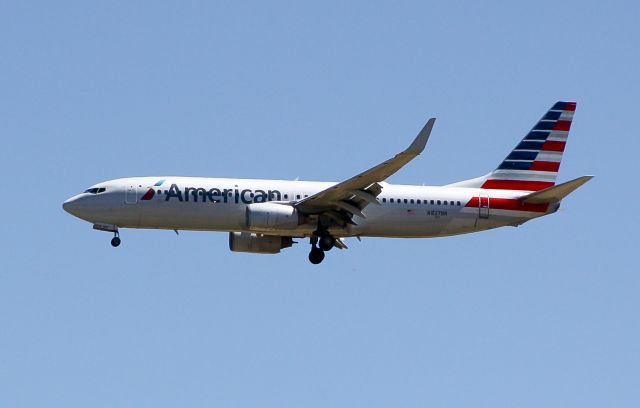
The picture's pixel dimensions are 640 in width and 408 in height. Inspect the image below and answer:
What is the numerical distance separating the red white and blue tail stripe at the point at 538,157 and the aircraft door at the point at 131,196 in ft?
49.6

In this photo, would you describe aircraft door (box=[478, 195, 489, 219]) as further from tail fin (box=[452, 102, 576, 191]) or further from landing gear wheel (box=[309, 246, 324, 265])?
landing gear wheel (box=[309, 246, 324, 265])

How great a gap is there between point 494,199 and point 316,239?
7646 millimetres

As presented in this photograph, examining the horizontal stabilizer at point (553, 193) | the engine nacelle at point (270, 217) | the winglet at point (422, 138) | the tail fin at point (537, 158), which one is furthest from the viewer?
the tail fin at point (537, 158)

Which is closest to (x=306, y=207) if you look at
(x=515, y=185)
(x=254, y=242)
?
(x=254, y=242)

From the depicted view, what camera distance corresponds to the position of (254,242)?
5772 cm

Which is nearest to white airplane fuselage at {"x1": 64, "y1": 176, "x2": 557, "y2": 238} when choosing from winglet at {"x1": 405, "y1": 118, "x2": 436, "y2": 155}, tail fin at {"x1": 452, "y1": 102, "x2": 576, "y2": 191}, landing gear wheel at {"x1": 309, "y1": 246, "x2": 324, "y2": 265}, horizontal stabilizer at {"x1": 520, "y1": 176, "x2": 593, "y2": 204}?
horizontal stabilizer at {"x1": 520, "y1": 176, "x2": 593, "y2": 204}

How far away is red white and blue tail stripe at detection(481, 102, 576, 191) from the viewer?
196 feet

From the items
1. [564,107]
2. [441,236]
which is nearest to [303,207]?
[441,236]

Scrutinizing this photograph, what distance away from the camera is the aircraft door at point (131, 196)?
54.5 m

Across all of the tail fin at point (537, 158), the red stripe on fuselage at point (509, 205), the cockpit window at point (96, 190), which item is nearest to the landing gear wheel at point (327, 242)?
the red stripe on fuselage at point (509, 205)

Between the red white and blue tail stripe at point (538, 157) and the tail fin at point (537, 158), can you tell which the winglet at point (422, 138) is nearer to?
the tail fin at point (537, 158)

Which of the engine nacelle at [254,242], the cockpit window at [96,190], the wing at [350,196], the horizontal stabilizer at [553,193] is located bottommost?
the engine nacelle at [254,242]

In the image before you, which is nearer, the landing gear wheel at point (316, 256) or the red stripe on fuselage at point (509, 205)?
the landing gear wheel at point (316, 256)

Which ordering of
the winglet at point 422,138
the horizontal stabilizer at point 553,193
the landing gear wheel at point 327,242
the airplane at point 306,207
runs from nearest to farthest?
the winglet at point 422,138, the horizontal stabilizer at point 553,193, the airplane at point 306,207, the landing gear wheel at point 327,242
